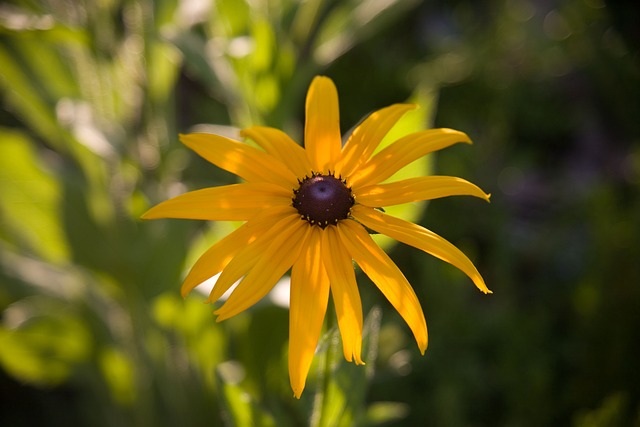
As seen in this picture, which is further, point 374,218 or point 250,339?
point 250,339

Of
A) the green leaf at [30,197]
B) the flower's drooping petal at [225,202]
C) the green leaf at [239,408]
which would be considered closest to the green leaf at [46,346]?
the green leaf at [30,197]

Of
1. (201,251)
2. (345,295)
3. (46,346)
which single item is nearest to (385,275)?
(345,295)

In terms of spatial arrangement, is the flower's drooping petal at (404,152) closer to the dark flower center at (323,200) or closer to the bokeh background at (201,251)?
the dark flower center at (323,200)

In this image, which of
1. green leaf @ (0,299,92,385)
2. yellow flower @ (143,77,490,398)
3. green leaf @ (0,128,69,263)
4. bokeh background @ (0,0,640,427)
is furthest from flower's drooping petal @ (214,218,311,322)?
green leaf @ (0,299,92,385)

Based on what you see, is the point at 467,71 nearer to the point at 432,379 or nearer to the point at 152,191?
the point at 432,379

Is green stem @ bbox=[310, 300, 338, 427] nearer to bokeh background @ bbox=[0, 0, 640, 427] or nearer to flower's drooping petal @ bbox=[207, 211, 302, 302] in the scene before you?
bokeh background @ bbox=[0, 0, 640, 427]

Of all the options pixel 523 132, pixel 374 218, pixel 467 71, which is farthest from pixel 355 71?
pixel 374 218

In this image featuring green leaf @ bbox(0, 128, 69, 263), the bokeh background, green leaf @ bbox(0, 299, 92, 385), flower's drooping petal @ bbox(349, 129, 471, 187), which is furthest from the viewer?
green leaf @ bbox(0, 299, 92, 385)

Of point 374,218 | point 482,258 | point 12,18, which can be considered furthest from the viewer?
point 482,258
